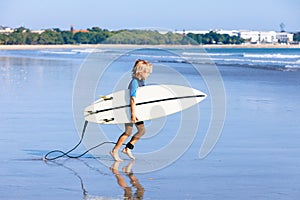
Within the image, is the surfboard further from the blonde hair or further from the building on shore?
the building on shore

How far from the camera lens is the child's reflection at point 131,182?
24.5 ft

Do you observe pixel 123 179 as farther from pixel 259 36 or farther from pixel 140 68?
pixel 259 36

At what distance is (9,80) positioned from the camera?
25469 mm

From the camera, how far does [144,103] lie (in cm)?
983

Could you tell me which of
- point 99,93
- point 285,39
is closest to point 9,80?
point 99,93

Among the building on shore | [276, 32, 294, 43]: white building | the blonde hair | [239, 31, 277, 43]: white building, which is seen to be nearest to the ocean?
the blonde hair

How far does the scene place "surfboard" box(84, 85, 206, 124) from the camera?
9.77 metres

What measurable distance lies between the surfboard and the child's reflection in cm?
63

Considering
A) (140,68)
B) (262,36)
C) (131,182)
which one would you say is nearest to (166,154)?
(140,68)

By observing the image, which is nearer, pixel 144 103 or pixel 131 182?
pixel 131 182

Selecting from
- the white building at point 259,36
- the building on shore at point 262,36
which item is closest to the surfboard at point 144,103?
the building on shore at point 262,36

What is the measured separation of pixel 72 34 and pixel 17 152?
147 metres

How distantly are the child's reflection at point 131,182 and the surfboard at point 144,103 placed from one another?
63cm

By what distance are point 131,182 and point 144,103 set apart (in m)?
1.83
